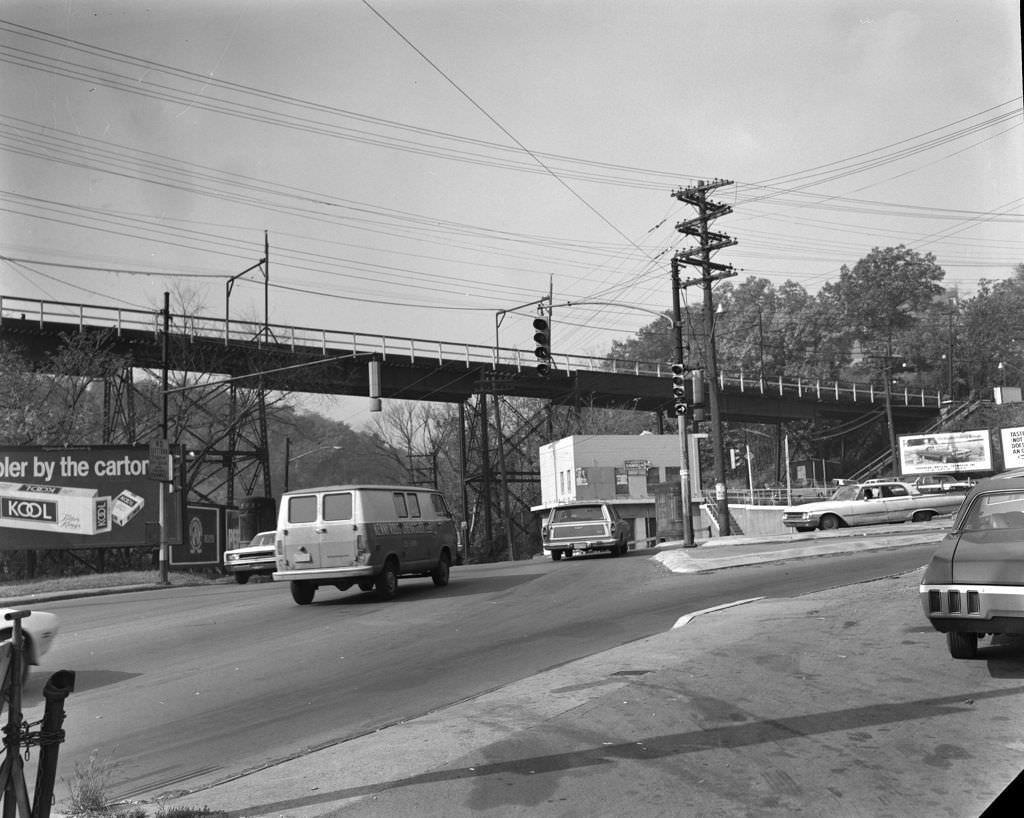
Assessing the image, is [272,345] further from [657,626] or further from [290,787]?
[290,787]

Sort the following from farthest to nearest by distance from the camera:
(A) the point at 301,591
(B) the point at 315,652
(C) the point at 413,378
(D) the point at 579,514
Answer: (C) the point at 413,378 < (D) the point at 579,514 < (A) the point at 301,591 < (B) the point at 315,652

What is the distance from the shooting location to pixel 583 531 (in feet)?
96.4

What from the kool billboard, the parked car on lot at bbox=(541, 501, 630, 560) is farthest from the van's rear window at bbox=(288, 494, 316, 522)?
the kool billboard

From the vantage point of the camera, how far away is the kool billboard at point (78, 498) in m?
33.4

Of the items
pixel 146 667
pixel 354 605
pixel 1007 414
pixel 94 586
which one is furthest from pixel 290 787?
pixel 1007 414

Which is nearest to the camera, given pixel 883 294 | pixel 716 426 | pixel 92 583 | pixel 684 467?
pixel 92 583

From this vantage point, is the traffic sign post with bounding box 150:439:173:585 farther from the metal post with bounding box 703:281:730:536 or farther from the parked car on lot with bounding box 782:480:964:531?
the parked car on lot with bounding box 782:480:964:531

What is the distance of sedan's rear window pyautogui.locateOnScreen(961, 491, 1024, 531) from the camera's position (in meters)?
8.13

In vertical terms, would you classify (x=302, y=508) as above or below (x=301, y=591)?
above

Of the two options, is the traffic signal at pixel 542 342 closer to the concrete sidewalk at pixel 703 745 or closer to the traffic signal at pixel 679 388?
the traffic signal at pixel 679 388

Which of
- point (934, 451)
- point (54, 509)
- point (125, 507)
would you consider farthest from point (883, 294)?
point (54, 509)

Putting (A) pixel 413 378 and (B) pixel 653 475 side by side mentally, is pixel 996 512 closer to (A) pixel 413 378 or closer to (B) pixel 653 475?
(A) pixel 413 378

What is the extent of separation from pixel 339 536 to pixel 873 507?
2233cm

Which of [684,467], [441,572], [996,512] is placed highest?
[684,467]
